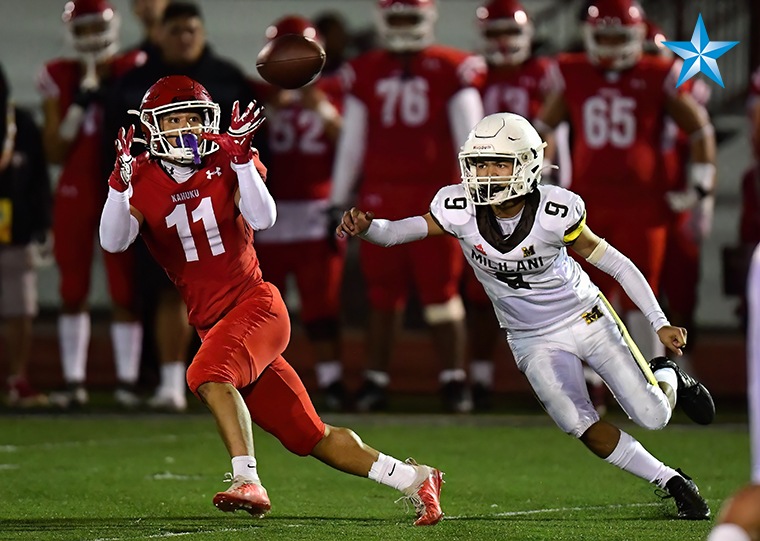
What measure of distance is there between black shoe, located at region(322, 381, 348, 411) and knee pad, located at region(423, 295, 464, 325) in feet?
2.15

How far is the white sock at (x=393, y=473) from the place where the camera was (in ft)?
16.2

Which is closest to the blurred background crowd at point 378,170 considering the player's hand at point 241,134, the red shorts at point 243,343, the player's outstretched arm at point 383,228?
the player's outstretched arm at point 383,228

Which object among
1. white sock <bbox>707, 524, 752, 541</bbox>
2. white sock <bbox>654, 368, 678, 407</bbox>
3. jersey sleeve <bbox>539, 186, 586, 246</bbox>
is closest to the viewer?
white sock <bbox>707, 524, 752, 541</bbox>

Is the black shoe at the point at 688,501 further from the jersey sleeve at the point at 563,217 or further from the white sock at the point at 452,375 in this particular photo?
the white sock at the point at 452,375

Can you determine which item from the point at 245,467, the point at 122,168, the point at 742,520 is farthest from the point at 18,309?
the point at 742,520

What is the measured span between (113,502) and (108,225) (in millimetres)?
1068

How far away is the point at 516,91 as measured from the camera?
8.58 meters

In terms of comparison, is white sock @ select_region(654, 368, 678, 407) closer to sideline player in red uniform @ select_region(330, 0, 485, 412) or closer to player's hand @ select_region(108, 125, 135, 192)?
player's hand @ select_region(108, 125, 135, 192)

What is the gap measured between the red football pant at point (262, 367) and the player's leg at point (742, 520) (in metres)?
1.93

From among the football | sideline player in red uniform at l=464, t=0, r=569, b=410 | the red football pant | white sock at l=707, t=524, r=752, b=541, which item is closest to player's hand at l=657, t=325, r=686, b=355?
the red football pant

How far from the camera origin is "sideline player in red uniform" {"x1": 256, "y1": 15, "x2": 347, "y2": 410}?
8.56 meters

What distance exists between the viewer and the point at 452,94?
26.8 ft

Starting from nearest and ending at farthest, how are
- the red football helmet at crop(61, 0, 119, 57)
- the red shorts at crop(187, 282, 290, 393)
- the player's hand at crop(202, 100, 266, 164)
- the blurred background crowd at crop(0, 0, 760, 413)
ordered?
the red shorts at crop(187, 282, 290, 393), the player's hand at crop(202, 100, 266, 164), the blurred background crowd at crop(0, 0, 760, 413), the red football helmet at crop(61, 0, 119, 57)

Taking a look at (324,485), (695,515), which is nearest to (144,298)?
(324,485)
